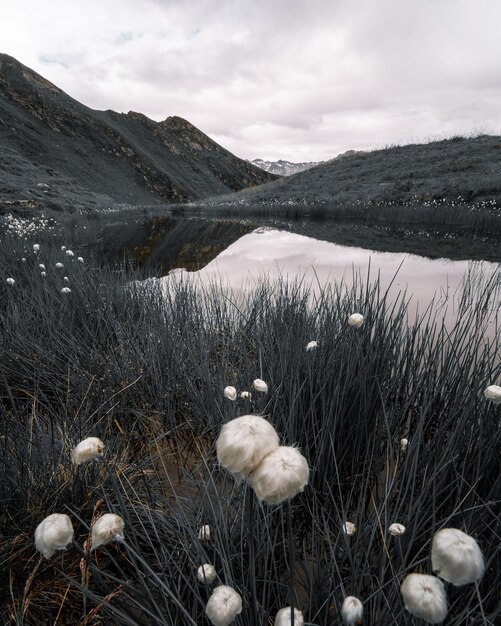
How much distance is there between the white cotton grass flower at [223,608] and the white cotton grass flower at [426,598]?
29cm

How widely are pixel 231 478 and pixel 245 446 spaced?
1.62 metres

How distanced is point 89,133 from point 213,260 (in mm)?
86180

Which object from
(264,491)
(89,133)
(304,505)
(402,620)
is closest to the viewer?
(264,491)

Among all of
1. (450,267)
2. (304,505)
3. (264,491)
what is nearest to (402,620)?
(304,505)

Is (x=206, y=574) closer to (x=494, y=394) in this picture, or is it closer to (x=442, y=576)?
(x=442, y=576)

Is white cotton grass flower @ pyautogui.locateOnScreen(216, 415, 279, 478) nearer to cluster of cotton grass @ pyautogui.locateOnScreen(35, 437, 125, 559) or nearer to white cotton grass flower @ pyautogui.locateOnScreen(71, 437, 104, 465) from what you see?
cluster of cotton grass @ pyautogui.locateOnScreen(35, 437, 125, 559)

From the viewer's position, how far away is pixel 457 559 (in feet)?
1.98

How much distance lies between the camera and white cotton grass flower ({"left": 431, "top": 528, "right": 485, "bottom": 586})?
0.60 meters

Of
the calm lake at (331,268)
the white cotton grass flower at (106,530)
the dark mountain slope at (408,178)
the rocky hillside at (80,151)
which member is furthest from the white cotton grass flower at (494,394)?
the rocky hillside at (80,151)

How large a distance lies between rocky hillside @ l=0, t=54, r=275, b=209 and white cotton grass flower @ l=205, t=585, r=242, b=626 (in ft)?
98.5

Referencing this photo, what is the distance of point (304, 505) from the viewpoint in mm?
1760

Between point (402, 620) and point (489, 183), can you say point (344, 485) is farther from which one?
point (489, 183)

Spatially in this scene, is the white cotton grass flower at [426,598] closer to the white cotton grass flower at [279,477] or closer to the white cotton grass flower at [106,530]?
the white cotton grass flower at [279,477]

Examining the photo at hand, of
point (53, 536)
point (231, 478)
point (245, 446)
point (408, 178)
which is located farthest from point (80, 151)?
point (245, 446)
